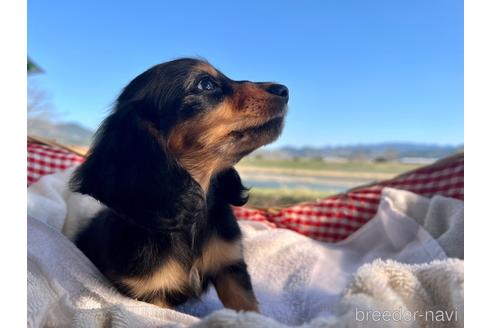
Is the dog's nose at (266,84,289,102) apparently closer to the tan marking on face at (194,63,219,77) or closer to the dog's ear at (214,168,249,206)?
the tan marking on face at (194,63,219,77)

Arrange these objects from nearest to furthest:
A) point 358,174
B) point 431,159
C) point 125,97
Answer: point 125,97
point 431,159
point 358,174

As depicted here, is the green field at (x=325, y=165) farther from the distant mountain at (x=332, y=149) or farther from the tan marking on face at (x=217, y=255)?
the tan marking on face at (x=217, y=255)

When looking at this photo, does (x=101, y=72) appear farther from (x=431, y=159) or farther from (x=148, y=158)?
(x=431, y=159)

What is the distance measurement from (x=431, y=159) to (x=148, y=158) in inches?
47.5

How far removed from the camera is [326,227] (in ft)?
6.49

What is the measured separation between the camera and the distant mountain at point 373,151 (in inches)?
53.6

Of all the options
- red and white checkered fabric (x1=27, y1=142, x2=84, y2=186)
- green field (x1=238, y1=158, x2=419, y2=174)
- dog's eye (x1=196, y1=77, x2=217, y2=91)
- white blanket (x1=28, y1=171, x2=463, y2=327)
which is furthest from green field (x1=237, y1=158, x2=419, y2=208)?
red and white checkered fabric (x1=27, y1=142, x2=84, y2=186)

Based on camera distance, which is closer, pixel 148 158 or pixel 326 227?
pixel 148 158

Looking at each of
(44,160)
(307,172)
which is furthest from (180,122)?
(44,160)

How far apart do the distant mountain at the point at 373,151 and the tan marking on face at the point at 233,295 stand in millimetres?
343

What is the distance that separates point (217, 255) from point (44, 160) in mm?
1142

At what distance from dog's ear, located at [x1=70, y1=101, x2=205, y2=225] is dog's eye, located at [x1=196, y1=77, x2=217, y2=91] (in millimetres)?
126
